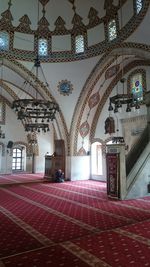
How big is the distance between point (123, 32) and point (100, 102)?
374cm

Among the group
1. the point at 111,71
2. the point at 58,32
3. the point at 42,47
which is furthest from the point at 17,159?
the point at 111,71

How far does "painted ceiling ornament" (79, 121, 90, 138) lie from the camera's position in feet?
37.8

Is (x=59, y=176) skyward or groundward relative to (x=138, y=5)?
groundward

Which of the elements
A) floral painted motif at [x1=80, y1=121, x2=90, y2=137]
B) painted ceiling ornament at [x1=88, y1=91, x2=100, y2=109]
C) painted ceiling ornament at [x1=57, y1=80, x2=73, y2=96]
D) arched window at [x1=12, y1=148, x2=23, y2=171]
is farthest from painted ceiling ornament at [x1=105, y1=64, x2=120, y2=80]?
arched window at [x1=12, y1=148, x2=23, y2=171]

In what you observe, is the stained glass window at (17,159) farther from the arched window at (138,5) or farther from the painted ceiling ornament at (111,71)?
the arched window at (138,5)

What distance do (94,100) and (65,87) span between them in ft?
4.93

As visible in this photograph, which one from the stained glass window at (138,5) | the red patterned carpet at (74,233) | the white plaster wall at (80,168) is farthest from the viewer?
the white plaster wall at (80,168)

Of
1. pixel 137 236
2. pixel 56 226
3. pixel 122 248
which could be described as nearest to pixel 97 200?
pixel 56 226

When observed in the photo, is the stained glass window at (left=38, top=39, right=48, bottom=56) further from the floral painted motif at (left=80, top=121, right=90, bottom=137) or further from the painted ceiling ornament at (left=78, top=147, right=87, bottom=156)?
the painted ceiling ornament at (left=78, top=147, right=87, bottom=156)

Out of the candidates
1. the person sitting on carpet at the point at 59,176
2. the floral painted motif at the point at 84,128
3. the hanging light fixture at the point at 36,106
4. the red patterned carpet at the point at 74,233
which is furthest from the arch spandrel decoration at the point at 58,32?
the red patterned carpet at the point at 74,233

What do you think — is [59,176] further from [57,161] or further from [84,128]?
[84,128]

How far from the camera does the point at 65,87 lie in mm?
10555

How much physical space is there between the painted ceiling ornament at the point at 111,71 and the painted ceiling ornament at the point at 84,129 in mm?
2490

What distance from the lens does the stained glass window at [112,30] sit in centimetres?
→ 848
